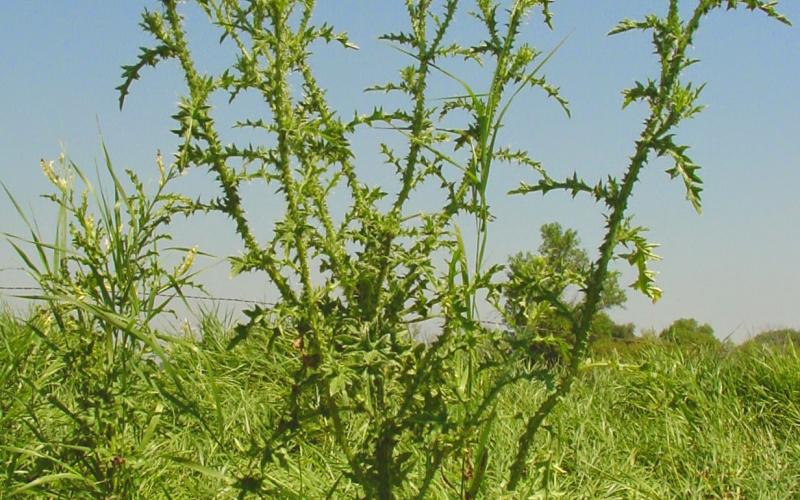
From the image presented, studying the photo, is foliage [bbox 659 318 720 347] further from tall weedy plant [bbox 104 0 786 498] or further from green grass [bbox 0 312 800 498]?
tall weedy plant [bbox 104 0 786 498]

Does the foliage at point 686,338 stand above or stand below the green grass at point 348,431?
above

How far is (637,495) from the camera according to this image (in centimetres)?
352

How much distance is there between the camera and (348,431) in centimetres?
423

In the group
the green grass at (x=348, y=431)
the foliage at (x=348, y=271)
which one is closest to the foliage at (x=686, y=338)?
the green grass at (x=348, y=431)

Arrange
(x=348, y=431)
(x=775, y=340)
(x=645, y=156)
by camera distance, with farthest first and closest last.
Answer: (x=775, y=340) < (x=348, y=431) < (x=645, y=156)

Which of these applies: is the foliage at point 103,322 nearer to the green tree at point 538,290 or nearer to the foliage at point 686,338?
the green tree at point 538,290

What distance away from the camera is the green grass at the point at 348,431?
2902 mm

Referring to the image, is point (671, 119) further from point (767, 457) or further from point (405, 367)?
point (767, 457)

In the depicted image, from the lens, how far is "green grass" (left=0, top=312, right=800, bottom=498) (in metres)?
2.90

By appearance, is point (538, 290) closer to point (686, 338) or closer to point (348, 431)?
point (348, 431)

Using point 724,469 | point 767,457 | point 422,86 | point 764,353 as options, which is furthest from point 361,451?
point 764,353

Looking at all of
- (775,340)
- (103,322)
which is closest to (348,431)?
(103,322)

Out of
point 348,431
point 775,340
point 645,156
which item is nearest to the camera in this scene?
point 645,156

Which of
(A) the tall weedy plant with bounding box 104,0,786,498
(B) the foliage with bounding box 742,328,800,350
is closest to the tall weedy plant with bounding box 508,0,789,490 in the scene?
(A) the tall weedy plant with bounding box 104,0,786,498
